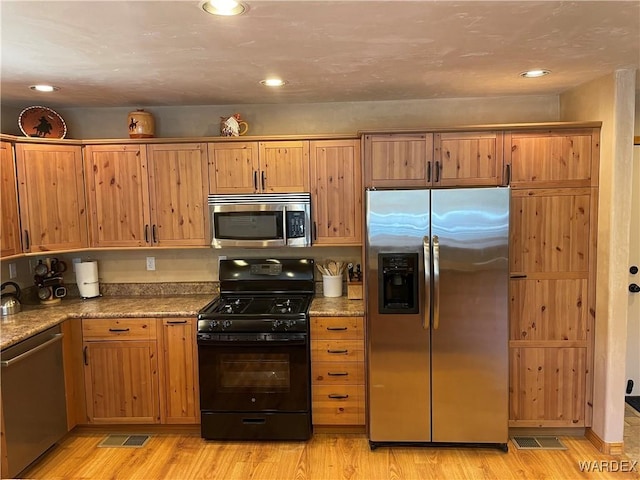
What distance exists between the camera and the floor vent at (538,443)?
305 cm

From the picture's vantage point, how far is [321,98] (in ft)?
11.1

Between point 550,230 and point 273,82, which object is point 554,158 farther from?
point 273,82

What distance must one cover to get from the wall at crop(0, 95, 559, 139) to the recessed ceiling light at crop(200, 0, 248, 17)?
187cm

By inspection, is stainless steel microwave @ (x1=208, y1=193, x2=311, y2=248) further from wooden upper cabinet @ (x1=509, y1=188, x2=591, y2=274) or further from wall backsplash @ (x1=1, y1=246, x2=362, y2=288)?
wooden upper cabinet @ (x1=509, y1=188, x2=591, y2=274)

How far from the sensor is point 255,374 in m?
3.12

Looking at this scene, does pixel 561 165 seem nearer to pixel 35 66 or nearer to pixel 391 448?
pixel 391 448

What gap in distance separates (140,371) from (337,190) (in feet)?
6.10

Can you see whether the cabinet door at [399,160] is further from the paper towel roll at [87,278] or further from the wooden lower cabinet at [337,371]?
the paper towel roll at [87,278]

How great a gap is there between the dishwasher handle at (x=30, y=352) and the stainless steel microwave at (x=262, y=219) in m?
1.20

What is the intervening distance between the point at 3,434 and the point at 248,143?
7.43 feet

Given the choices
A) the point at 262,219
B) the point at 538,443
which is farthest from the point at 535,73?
the point at 538,443

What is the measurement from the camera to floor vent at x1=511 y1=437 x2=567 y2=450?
10.0 ft

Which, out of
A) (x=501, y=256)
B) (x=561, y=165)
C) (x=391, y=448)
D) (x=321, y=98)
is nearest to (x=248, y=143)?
(x=321, y=98)

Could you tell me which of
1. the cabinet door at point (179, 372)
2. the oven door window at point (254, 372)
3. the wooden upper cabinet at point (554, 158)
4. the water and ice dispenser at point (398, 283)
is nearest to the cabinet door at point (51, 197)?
the cabinet door at point (179, 372)
